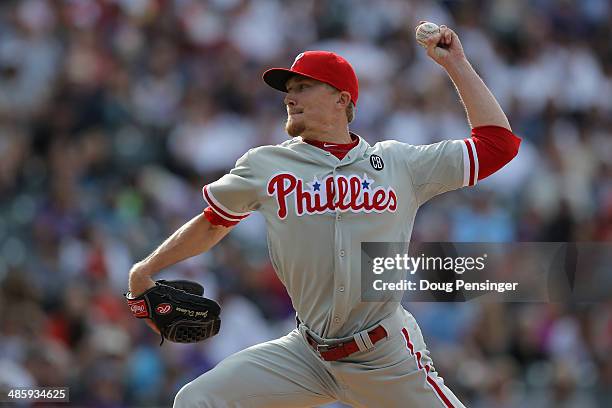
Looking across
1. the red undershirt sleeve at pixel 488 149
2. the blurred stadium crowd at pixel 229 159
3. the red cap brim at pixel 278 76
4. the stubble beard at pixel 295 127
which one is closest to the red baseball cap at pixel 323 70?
the red cap brim at pixel 278 76

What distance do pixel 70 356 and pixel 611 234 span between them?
508 centimetres

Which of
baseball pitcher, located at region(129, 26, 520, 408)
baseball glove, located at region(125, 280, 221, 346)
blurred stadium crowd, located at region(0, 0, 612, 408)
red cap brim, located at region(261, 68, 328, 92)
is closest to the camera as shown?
baseball pitcher, located at region(129, 26, 520, 408)

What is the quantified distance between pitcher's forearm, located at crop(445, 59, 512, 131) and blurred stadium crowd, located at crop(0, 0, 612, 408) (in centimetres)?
405

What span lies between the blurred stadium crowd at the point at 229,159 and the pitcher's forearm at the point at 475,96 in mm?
4046

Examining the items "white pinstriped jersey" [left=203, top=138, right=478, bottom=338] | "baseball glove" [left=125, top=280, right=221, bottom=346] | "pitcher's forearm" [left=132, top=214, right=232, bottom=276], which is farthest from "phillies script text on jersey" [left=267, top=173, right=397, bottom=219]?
"baseball glove" [left=125, top=280, right=221, bottom=346]

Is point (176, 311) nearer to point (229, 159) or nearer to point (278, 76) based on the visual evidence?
point (278, 76)

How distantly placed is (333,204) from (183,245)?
72 cm

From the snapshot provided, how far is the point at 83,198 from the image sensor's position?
32.6 feet

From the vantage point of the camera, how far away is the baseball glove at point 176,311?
16.4 ft

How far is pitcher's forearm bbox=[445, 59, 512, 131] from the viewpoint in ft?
16.1

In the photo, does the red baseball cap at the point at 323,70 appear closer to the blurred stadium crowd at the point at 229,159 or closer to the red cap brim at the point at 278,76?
the red cap brim at the point at 278,76

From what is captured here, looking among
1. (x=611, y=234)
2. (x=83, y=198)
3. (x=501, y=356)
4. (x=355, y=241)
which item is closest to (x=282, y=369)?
(x=355, y=241)

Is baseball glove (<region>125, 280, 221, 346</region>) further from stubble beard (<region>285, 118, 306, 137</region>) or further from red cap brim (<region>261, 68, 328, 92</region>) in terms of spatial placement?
red cap brim (<region>261, 68, 328, 92</region>)

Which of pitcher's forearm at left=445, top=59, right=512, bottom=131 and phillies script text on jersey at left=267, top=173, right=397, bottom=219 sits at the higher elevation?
pitcher's forearm at left=445, top=59, right=512, bottom=131
